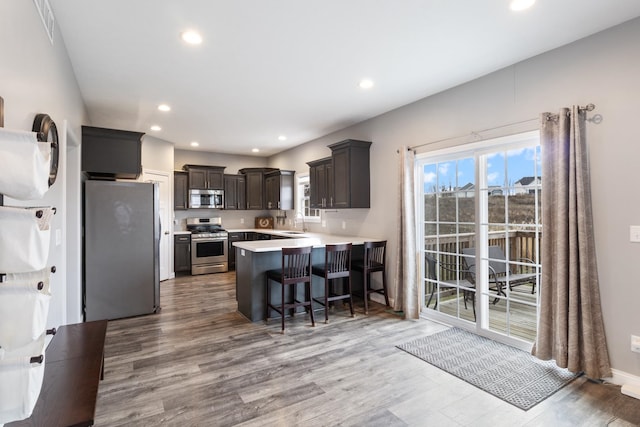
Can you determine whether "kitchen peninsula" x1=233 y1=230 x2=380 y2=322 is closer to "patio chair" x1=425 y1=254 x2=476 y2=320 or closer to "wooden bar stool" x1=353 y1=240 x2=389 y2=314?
"wooden bar stool" x1=353 y1=240 x2=389 y2=314

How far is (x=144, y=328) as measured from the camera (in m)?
3.88

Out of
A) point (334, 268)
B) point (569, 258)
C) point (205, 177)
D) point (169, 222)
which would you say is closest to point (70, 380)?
point (334, 268)

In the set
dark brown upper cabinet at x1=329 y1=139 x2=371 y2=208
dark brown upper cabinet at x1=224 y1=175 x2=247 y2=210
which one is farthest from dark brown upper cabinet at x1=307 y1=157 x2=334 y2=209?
dark brown upper cabinet at x1=224 y1=175 x2=247 y2=210

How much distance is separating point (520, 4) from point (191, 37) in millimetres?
2476

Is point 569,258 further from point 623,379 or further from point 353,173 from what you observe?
point 353,173

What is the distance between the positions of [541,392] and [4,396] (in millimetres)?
3098

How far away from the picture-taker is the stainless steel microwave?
7.26m

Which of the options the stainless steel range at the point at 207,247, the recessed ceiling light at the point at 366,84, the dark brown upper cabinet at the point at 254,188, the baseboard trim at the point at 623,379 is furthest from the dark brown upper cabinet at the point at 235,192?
the baseboard trim at the point at 623,379

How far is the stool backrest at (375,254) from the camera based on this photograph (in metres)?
4.47

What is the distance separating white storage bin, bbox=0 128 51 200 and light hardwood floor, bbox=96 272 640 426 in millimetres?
1793

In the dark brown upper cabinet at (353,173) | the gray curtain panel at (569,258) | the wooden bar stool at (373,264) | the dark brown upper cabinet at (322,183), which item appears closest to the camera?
the gray curtain panel at (569,258)

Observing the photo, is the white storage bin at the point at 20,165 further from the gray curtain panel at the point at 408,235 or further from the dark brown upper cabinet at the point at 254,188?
the dark brown upper cabinet at the point at 254,188

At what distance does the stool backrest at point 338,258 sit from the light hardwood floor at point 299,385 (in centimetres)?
70

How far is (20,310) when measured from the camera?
1042 mm
